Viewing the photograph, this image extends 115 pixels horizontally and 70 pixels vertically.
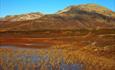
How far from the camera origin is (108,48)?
22250mm

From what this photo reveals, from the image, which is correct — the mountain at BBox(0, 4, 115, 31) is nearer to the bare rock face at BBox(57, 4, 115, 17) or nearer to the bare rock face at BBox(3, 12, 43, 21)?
the bare rock face at BBox(57, 4, 115, 17)

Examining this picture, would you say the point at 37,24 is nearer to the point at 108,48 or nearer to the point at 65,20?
the point at 65,20

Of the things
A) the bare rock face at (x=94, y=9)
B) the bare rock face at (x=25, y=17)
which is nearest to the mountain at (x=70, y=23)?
the bare rock face at (x=94, y=9)

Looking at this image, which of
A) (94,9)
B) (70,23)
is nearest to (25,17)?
(94,9)

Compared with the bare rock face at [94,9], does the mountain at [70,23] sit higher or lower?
lower

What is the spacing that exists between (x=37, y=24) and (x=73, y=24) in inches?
506

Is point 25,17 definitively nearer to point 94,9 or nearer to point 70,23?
point 94,9

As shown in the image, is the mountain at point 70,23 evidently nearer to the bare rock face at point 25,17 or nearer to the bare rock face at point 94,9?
the bare rock face at point 94,9

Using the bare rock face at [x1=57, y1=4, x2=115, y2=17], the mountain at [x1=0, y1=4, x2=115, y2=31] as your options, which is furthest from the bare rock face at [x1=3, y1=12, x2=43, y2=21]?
the mountain at [x1=0, y1=4, x2=115, y2=31]

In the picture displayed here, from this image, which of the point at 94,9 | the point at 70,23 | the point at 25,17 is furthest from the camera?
the point at 25,17

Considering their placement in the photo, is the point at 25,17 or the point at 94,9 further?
the point at 25,17

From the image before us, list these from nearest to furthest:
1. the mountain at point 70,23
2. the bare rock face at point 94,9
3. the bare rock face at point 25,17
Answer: the mountain at point 70,23, the bare rock face at point 94,9, the bare rock face at point 25,17

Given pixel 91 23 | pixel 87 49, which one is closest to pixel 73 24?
pixel 91 23

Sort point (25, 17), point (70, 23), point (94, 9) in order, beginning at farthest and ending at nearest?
point (25, 17) → point (94, 9) → point (70, 23)
